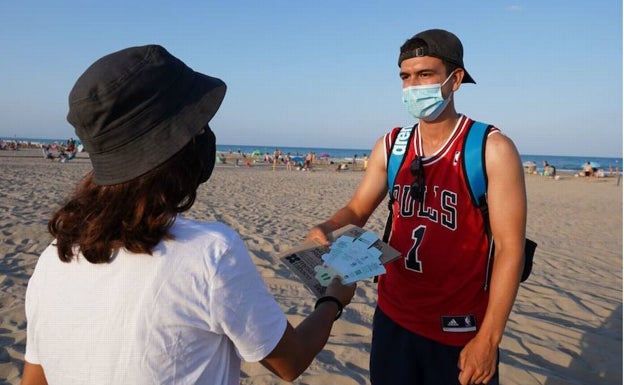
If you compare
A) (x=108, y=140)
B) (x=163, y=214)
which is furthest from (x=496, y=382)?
(x=108, y=140)

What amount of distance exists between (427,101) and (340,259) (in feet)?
3.22

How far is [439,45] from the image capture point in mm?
A: 2199

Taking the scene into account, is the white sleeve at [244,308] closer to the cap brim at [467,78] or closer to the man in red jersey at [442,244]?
the man in red jersey at [442,244]

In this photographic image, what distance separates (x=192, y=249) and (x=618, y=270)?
8664 mm

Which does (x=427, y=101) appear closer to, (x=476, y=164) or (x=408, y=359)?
(x=476, y=164)

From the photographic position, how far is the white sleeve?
3.82ft

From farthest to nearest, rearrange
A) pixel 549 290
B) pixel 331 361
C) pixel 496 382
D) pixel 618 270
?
1. pixel 618 270
2. pixel 549 290
3. pixel 331 361
4. pixel 496 382

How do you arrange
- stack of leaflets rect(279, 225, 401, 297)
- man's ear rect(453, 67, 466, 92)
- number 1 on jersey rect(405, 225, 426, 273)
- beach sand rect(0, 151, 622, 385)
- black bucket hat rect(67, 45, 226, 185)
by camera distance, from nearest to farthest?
black bucket hat rect(67, 45, 226, 185), stack of leaflets rect(279, 225, 401, 297), number 1 on jersey rect(405, 225, 426, 273), man's ear rect(453, 67, 466, 92), beach sand rect(0, 151, 622, 385)

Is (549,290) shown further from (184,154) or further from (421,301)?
(184,154)

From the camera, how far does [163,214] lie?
1.20m

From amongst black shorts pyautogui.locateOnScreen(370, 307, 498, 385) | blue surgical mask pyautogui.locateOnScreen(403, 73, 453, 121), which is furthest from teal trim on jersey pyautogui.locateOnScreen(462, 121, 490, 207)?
black shorts pyautogui.locateOnScreen(370, 307, 498, 385)

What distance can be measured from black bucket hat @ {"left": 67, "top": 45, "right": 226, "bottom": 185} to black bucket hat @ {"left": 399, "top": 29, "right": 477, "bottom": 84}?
4.64ft

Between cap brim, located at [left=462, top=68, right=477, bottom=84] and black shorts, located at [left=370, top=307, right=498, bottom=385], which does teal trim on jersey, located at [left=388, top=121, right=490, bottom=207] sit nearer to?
cap brim, located at [left=462, top=68, right=477, bottom=84]

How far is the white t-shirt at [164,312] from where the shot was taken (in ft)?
3.79
